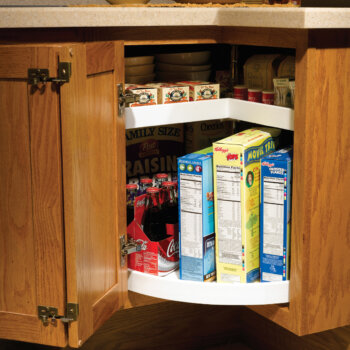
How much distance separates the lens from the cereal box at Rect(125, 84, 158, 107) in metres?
1.58

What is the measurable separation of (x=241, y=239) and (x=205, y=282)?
14 centimetres

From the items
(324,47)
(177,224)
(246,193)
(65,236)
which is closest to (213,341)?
(177,224)

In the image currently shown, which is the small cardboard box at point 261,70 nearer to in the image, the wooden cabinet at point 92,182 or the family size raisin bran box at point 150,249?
the wooden cabinet at point 92,182

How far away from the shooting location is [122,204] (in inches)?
60.2

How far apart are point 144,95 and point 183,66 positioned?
0.31 m

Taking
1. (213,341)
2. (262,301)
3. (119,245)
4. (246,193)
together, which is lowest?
(213,341)

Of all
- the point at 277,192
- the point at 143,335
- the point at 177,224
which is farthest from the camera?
the point at 143,335

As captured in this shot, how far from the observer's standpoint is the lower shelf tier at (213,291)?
154 cm

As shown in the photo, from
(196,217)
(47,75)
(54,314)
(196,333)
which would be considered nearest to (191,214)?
(196,217)

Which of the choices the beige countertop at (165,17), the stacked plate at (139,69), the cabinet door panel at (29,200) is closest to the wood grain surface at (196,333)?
the cabinet door panel at (29,200)

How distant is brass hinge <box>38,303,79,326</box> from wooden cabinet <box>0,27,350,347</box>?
12 mm

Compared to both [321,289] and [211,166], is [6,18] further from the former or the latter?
[321,289]

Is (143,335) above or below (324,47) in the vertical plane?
below

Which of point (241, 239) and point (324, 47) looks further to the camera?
point (241, 239)
